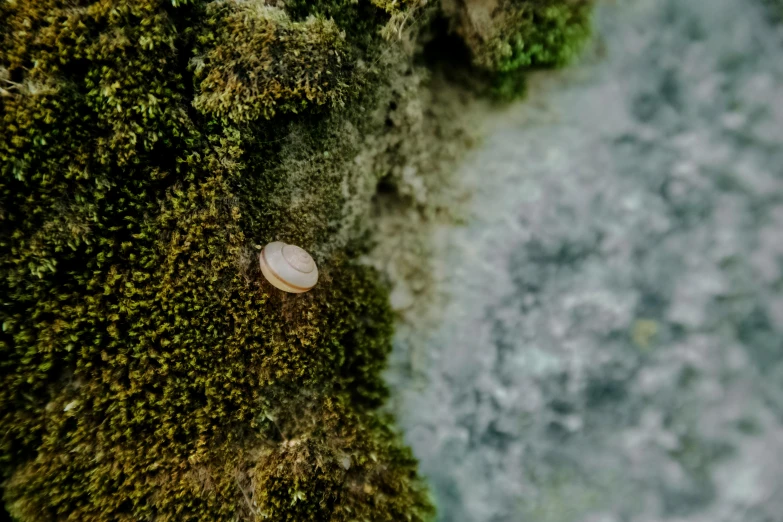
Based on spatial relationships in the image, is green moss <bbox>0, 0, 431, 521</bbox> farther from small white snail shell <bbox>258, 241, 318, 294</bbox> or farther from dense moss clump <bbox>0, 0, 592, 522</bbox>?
small white snail shell <bbox>258, 241, 318, 294</bbox>

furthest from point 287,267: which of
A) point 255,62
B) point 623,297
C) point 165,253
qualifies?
point 623,297

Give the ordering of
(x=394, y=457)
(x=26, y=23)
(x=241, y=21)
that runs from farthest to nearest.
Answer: (x=394, y=457) → (x=241, y=21) → (x=26, y=23)

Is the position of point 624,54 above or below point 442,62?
above

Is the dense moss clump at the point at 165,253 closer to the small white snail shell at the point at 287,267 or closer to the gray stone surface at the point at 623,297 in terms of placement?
the small white snail shell at the point at 287,267

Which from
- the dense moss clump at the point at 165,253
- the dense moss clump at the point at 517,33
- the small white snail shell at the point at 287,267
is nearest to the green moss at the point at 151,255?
the dense moss clump at the point at 165,253

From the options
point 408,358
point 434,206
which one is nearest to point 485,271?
point 434,206

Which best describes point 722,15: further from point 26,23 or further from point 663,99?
point 26,23
